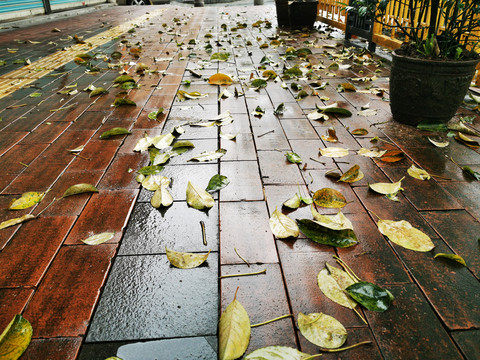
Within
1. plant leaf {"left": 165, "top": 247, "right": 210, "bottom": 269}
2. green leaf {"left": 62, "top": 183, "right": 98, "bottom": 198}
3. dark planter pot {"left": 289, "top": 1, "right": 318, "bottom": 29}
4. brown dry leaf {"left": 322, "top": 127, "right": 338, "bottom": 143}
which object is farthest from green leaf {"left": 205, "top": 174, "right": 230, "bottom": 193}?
dark planter pot {"left": 289, "top": 1, "right": 318, "bottom": 29}

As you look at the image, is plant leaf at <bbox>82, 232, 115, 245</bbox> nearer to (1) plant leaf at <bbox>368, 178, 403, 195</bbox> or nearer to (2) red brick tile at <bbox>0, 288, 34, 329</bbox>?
(2) red brick tile at <bbox>0, 288, 34, 329</bbox>

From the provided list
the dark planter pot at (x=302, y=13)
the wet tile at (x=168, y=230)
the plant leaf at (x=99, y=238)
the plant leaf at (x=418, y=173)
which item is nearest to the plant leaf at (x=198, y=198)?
the wet tile at (x=168, y=230)

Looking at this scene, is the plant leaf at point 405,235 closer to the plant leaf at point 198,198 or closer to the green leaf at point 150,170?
the plant leaf at point 198,198

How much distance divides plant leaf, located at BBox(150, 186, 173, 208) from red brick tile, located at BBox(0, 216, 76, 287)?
36 cm

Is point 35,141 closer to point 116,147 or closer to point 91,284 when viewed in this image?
point 116,147

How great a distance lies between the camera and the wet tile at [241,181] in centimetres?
160

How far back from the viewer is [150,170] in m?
1.80

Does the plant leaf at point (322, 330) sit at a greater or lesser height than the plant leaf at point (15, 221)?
lesser

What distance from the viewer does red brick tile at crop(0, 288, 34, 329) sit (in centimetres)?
104

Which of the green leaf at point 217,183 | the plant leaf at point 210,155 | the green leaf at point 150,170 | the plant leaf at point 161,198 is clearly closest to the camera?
the plant leaf at point 161,198

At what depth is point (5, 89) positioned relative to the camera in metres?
3.18

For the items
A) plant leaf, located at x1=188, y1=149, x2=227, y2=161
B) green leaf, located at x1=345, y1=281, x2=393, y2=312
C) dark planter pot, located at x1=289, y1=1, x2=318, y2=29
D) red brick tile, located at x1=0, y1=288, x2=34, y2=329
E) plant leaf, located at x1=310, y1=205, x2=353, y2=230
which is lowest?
red brick tile, located at x1=0, y1=288, x2=34, y2=329

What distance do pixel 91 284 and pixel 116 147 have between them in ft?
3.64

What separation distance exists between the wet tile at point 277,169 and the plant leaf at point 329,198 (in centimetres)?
15
